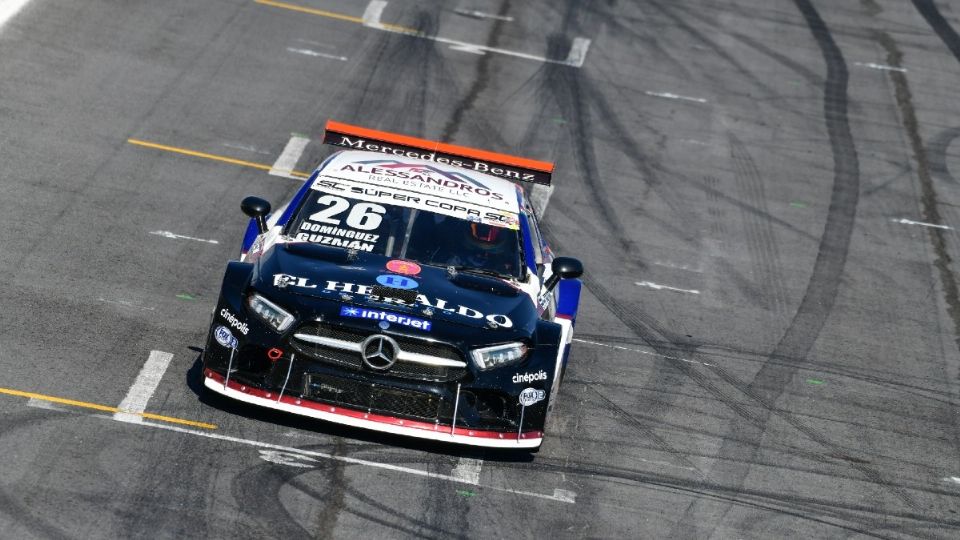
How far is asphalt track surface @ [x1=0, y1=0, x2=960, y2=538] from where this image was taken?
8914mm

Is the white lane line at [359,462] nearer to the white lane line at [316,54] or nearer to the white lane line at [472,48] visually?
the white lane line at [316,54]

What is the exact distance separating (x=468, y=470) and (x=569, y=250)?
4993 mm

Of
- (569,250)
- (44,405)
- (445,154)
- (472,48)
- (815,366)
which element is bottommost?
(472,48)

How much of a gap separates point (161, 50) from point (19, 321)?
7886mm

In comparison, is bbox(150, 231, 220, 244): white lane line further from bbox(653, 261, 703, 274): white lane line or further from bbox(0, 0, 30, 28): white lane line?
bbox(0, 0, 30, 28): white lane line

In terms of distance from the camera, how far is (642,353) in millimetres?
11695

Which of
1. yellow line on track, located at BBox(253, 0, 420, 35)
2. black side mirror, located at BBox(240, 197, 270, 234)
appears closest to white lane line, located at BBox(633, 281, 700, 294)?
black side mirror, located at BBox(240, 197, 270, 234)

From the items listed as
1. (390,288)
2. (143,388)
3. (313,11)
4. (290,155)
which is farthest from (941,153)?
(143,388)

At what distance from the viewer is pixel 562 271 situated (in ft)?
33.1

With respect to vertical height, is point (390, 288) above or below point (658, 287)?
above

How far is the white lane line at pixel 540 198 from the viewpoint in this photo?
14.8 metres

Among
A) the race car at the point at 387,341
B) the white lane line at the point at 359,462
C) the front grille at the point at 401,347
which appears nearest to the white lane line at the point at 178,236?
the race car at the point at 387,341

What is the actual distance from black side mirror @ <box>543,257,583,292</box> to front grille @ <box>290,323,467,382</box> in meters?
1.51

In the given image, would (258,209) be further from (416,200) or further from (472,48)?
(472,48)
